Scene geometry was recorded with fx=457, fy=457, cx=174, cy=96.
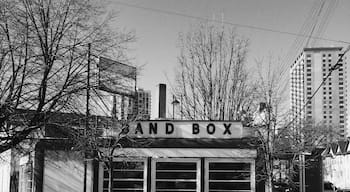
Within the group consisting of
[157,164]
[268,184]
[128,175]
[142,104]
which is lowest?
[268,184]

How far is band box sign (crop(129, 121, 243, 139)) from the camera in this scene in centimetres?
2112

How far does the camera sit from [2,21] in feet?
49.5

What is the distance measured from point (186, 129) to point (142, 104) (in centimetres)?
472

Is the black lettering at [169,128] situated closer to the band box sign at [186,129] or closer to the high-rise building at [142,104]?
the band box sign at [186,129]

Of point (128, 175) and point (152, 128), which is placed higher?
point (152, 128)

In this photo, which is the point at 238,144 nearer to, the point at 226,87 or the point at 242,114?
the point at 242,114

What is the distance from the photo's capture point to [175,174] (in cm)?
2084

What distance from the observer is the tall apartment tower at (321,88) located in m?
30.8

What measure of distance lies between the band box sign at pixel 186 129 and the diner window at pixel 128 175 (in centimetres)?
136

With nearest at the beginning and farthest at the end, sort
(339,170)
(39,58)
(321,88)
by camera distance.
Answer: (39,58) → (339,170) → (321,88)

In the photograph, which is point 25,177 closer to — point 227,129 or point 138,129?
point 138,129

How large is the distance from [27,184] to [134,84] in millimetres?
7790

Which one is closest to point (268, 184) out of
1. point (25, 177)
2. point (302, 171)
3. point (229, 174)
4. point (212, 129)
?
point (229, 174)

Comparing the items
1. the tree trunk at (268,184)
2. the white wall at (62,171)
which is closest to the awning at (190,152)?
the tree trunk at (268,184)
